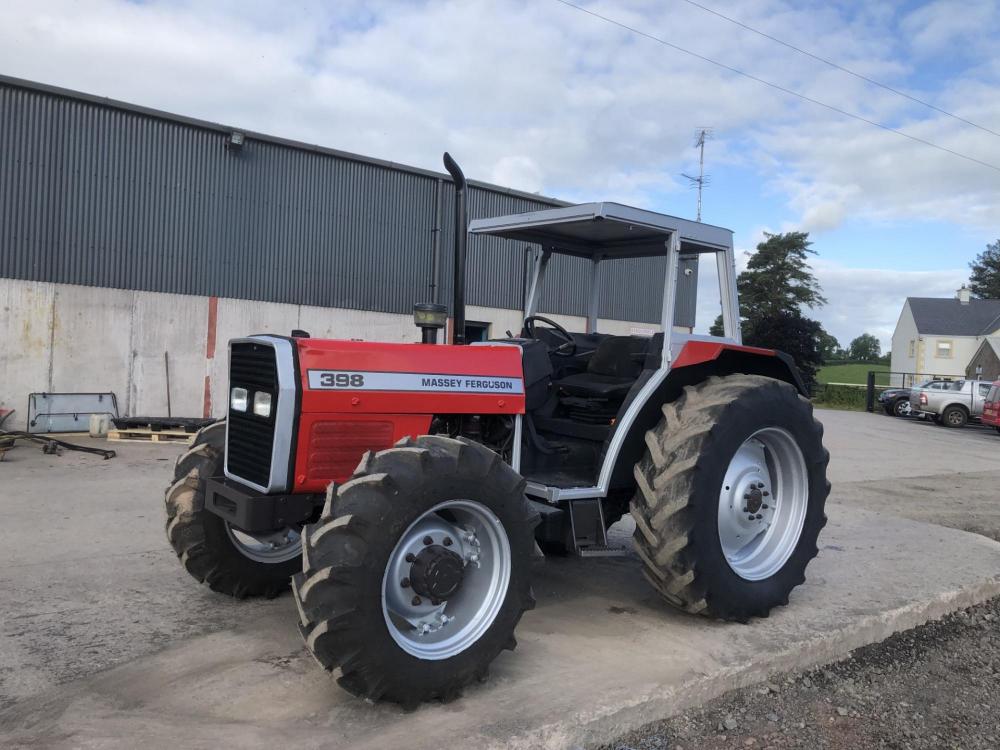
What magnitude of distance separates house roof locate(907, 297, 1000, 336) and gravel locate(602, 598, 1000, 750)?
59.2 meters

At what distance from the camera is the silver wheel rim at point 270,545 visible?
4.41 meters

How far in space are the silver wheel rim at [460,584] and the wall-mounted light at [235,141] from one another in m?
12.1

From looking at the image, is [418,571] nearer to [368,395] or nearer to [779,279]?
[368,395]

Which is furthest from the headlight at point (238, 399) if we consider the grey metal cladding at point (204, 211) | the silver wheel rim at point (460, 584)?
the grey metal cladding at point (204, 211)

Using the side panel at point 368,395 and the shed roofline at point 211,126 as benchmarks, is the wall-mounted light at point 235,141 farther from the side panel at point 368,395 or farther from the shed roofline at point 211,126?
the side panel at point 368,395

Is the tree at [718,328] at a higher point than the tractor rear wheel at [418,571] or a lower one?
higher

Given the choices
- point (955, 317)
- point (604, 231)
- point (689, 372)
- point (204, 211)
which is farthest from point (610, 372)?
point (955, 317)

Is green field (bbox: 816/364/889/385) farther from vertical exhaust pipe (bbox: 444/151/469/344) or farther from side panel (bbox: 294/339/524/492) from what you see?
side panel (bbox: 294/339/524/492)

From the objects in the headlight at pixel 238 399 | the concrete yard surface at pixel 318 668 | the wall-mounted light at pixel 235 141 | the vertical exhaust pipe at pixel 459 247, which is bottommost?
the concrete yard surface at pixel 318 668

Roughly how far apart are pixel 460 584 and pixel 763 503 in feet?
7.03

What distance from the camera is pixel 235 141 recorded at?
13.7m

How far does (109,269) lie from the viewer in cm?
1295

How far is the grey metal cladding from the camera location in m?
12.4

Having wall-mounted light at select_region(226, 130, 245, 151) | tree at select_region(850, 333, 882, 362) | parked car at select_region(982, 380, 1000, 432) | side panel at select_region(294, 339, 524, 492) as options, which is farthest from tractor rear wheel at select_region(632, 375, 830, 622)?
tree at select_region(850, 333, 882, 362)
